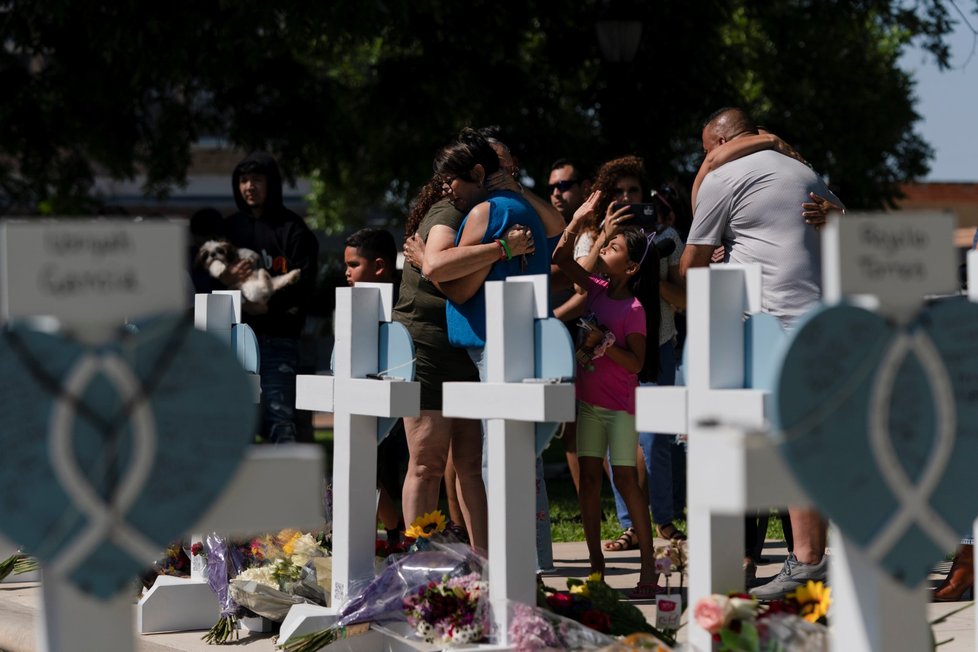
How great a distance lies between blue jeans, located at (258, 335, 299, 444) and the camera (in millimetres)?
8250

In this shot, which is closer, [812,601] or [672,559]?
[812,601]

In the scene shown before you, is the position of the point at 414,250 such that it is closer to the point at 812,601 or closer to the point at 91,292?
the point at 812,601

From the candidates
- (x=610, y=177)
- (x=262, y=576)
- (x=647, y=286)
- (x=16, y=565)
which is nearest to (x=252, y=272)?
(x=16, y=565)

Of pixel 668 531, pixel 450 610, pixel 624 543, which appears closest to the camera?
pixel 450 610

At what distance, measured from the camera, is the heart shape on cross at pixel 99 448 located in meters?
2.63

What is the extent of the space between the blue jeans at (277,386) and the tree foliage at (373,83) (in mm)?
4794

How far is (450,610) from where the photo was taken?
4879 mm

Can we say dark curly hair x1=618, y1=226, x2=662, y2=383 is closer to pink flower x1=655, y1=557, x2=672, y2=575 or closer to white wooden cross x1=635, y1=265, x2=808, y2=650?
pink flower x1=655, y1=557, x2=672, y2=575

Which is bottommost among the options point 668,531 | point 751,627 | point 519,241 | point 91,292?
point 668,531

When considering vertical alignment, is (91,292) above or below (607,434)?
above

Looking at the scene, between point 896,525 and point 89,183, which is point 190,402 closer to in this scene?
point 896,525

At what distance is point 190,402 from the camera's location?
108 inches

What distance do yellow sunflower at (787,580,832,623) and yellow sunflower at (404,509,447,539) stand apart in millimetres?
1968

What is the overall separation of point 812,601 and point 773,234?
2.12 metres
